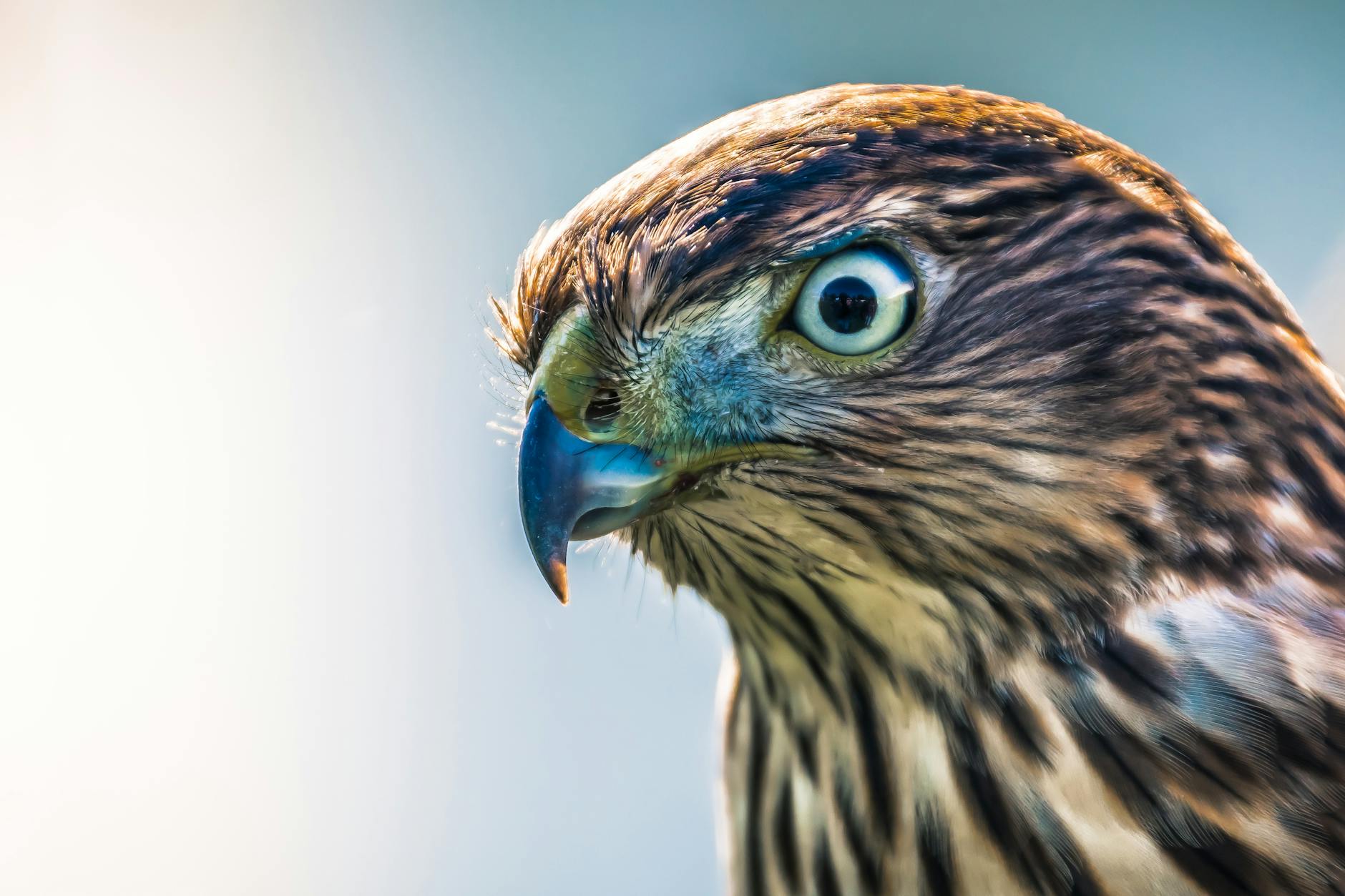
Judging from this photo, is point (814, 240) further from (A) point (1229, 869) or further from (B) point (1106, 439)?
(A) point (1229, 869)

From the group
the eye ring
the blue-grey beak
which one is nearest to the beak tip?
the blue-grey beak

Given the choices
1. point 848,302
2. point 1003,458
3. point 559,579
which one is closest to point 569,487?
point 559,579

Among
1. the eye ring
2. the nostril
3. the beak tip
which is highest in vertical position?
the eye ring

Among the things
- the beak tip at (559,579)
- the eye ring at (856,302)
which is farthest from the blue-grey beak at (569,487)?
the eye ring at (856,302)

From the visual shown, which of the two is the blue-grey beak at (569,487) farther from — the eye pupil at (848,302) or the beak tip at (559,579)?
the eye pupil at (848,302)

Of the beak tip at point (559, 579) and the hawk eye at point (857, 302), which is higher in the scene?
the hawk eye at point (857, 302)

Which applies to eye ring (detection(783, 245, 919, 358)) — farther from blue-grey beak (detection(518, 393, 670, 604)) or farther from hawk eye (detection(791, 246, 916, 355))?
blue-grey beak (detection(518, 393, 670, 604))

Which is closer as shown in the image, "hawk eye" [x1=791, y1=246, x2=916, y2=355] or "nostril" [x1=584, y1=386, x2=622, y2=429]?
"hawk eye" [x1=791, y1=246, x2=916, y2=355]

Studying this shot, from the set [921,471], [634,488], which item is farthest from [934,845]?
[634,488]
